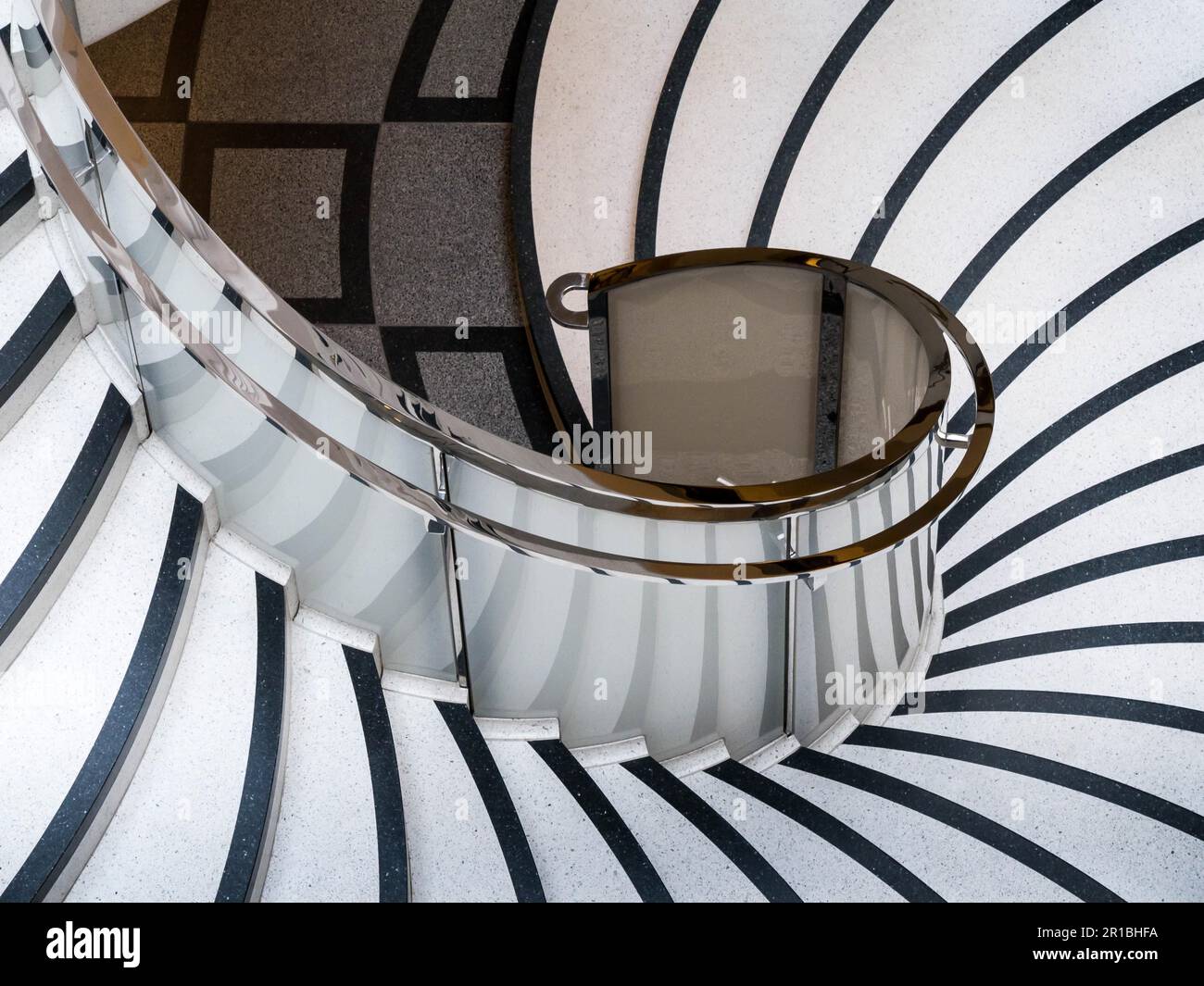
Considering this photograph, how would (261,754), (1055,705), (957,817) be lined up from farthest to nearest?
(1055,705)
(957,817)
(261,754)

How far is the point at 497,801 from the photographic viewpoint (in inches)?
91.3

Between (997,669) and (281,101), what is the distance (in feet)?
11.3

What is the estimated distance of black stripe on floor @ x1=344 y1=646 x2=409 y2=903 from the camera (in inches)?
81.3

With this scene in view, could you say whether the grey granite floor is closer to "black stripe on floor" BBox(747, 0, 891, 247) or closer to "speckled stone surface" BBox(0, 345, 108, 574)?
"black stripe on floor" BBox(747, 0, 891, 247)

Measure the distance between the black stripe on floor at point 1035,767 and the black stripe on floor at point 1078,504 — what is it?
0.94m

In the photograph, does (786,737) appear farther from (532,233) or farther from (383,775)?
(532,233)

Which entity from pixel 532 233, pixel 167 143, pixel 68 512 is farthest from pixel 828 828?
pixel 167 143

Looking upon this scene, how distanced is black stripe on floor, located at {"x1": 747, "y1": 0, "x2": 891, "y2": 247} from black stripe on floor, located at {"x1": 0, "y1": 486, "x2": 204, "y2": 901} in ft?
9.07

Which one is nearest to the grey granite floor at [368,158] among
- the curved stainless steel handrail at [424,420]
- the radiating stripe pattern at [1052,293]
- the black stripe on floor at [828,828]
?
the radiating stripe pattern at [1052,293]

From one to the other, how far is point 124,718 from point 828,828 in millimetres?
1603

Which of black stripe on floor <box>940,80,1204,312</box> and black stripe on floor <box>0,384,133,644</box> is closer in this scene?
black stripe on floor <box>0,384,133,644</box>

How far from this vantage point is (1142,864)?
2.83m

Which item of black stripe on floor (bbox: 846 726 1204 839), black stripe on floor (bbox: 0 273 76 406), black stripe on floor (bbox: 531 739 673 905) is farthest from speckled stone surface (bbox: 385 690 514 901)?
black stripe on floor (bbox: 846 726 1204 839)
